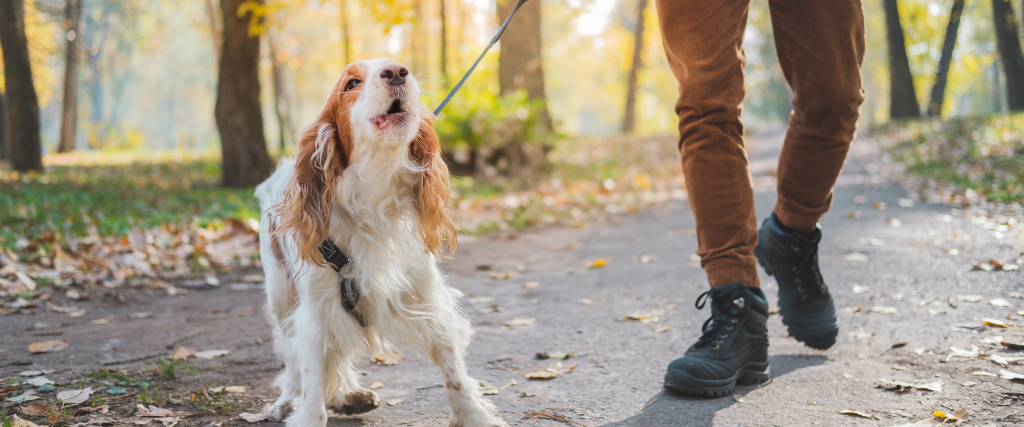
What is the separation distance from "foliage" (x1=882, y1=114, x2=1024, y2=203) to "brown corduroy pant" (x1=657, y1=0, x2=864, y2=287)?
16.6 ft

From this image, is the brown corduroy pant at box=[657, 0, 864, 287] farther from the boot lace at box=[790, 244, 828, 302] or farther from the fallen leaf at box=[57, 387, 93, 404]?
the fallen leaf at box=[57, 387, 93, 404]

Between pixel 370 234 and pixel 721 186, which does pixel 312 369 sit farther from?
pixel 721 186

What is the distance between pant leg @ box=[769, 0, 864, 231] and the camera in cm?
248

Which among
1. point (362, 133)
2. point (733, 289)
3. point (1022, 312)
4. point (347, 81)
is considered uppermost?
point (347, 81)

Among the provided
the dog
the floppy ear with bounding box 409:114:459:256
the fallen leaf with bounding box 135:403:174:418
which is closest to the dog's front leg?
the dog

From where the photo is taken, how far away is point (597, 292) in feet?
14.0

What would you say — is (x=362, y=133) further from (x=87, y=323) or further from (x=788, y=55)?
(x=87, y=323)

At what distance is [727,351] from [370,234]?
131 centimetres

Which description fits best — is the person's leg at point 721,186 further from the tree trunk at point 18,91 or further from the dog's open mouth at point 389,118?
the tree trunk at point 18,91

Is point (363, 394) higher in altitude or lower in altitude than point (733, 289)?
lower

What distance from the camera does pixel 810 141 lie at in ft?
8.82

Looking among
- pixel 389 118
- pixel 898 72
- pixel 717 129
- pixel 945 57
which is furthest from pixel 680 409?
pixel 945 57

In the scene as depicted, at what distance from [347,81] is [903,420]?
208cm

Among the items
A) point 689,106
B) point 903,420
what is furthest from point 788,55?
point 903,420
